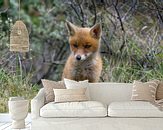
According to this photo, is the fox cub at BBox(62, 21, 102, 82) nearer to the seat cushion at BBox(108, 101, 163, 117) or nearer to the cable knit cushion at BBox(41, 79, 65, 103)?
the cable knit cushion at BBox(41, 79, 65, 103)

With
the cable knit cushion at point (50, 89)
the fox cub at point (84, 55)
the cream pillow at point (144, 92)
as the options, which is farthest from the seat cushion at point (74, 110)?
the fox cub at point (84, 55)

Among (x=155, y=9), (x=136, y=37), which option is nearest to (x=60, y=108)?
(x=136, y=37)

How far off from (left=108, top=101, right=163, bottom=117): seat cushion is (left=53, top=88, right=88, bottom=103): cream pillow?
380 millimetres

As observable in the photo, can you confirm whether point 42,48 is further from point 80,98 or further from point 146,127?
point 146,127

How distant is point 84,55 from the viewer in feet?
15.0

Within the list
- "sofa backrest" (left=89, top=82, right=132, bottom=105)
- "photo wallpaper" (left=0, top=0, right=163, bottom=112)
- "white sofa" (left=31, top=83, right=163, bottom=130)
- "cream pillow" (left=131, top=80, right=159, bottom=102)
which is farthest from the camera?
"photo wallpaper" (left=0, top=0, right=163, bottom=112)

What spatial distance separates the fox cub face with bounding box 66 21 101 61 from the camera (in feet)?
15.1

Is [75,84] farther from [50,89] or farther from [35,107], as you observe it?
[35,107]

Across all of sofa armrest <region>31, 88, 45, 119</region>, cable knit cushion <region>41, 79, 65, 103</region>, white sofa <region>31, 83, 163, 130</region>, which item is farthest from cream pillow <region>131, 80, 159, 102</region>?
sofa armrest <region>31, 88, 45, 119</region>

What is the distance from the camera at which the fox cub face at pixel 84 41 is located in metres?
4.61

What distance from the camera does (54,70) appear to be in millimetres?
5754

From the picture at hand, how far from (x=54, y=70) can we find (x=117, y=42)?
117 cm

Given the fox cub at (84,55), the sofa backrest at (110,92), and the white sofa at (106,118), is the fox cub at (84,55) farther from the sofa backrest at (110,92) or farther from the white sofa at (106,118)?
the white sofa at (106,118)

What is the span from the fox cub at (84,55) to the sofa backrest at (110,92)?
14 centimetres
